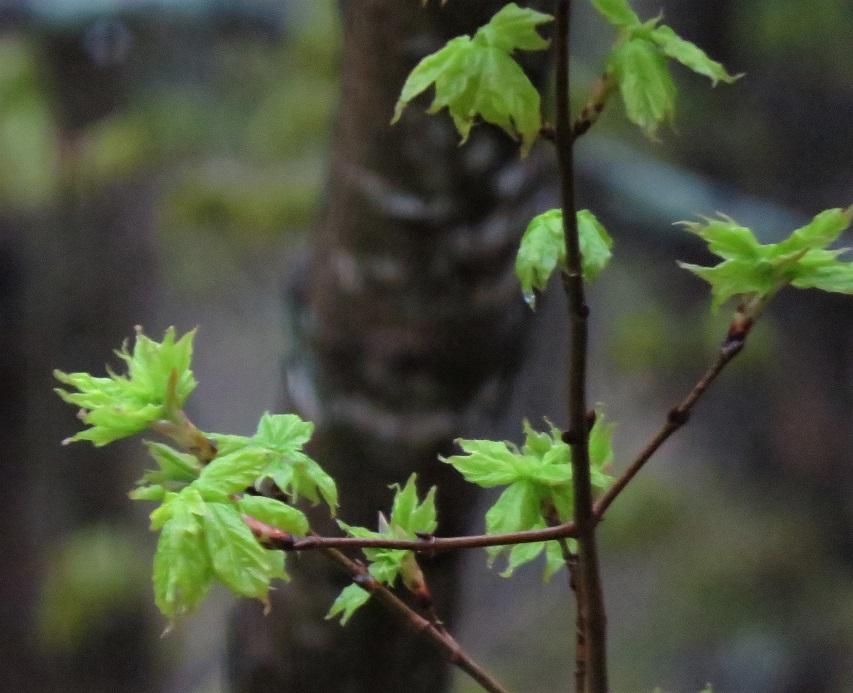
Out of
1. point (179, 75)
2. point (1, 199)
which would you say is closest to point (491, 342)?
point (1, 199)

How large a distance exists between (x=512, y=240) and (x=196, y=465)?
313 millimetres

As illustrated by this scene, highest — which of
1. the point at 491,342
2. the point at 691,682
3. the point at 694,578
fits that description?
the point at 491,342

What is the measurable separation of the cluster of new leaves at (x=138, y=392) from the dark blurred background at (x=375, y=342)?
0.27 meters

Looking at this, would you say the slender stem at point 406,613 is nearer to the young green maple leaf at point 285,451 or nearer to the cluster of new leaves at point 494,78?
the young green maple leaf at point 285,451

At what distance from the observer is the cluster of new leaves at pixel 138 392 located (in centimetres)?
34

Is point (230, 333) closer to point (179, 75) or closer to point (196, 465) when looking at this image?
point (179, 75)

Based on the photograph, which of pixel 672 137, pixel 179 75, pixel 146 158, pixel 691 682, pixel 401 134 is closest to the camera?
pixel 401 134

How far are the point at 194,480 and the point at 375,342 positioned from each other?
0.29 meters

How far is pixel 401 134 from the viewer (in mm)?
570

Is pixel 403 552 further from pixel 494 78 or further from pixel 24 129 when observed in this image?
pixel 24 129

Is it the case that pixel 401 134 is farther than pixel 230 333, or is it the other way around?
pixel 230 333

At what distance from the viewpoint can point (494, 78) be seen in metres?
0.30

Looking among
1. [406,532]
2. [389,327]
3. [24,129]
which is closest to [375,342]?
[389,327]

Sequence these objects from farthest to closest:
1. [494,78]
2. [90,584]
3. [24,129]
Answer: [90,584], [24,129], [494,78]
